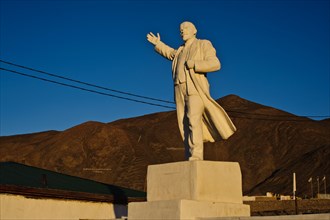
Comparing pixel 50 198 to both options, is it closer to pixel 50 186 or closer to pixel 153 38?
pixel 50 186

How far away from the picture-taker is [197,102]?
1047cm

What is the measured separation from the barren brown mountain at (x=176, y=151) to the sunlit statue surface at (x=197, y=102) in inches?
3303

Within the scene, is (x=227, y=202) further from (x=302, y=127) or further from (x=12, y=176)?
(x=302, y=127)

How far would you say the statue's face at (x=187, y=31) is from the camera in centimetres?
1110

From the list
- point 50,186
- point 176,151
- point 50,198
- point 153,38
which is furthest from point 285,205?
point 176,151

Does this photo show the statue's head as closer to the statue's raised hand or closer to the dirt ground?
the statue's raised hand

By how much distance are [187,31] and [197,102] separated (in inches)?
60.5

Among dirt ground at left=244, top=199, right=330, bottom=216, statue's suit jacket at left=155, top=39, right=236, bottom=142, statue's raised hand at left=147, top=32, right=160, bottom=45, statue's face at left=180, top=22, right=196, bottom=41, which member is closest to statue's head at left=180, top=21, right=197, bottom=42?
statue's face at left=180, top=22, right=196, bottom=41

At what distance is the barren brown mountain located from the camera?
349ft

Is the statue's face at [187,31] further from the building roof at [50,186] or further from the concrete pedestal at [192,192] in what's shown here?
the building roof at [50,186]

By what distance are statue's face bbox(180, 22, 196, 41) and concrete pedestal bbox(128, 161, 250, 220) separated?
2605mm

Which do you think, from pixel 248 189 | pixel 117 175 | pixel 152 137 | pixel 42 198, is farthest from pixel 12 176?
pixel 152 137

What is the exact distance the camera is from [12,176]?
2136cm

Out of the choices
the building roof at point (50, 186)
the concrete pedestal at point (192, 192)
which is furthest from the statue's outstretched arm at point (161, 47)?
the building roof at point (50, 186)
